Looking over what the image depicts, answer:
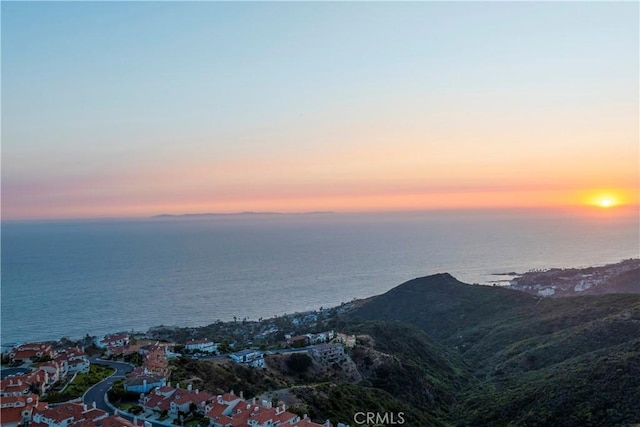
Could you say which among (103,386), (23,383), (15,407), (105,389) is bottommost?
(103,386)

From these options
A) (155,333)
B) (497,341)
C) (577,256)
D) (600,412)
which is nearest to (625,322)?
(497,341)

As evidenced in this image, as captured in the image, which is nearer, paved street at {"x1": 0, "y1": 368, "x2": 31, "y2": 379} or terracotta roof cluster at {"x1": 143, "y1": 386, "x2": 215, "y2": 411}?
terracotta roof cluster at {"x1": 143, "y1": 386, "x2": 215, "y2": 411}

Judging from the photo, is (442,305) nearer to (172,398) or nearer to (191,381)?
(191,381)

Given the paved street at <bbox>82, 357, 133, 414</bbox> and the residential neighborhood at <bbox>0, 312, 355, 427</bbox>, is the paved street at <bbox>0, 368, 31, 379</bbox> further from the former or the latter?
the paved street at <bbox>82, 357, 133, 414</bbox>

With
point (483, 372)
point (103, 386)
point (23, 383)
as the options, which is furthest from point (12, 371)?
point (483, 372)

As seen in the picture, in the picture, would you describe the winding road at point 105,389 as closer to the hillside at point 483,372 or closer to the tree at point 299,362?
the hillside at point 483,372

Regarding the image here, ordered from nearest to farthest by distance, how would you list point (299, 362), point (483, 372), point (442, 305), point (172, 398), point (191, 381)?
point (172, 398), point (191, 381), point (299, 362), point (483, 372), point (442, 305)

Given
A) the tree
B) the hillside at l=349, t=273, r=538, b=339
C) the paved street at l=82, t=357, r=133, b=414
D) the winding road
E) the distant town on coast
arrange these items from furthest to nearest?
the hillside at l=349, t=273, r=538, b=339 → the tree → the paved street at l=82, t=357, r=133, b=414 → the winding road → the distant town on coast

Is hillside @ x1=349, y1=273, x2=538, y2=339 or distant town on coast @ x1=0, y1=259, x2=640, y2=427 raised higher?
distant town on coast @ x1=0, y1=259, x2=640, y2=427

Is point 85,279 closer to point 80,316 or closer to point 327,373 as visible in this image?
point 80,316

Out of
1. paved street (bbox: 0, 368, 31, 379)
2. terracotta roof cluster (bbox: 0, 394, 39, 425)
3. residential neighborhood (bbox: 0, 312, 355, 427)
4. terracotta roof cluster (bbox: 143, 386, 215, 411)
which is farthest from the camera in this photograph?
paved street (bbox: 0, 368, 31, 379)

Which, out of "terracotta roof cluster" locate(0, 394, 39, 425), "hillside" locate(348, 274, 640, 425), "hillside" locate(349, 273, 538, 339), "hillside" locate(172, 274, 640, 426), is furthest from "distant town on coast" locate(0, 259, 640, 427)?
"hillside" locate(349, 273, 538, 339)
